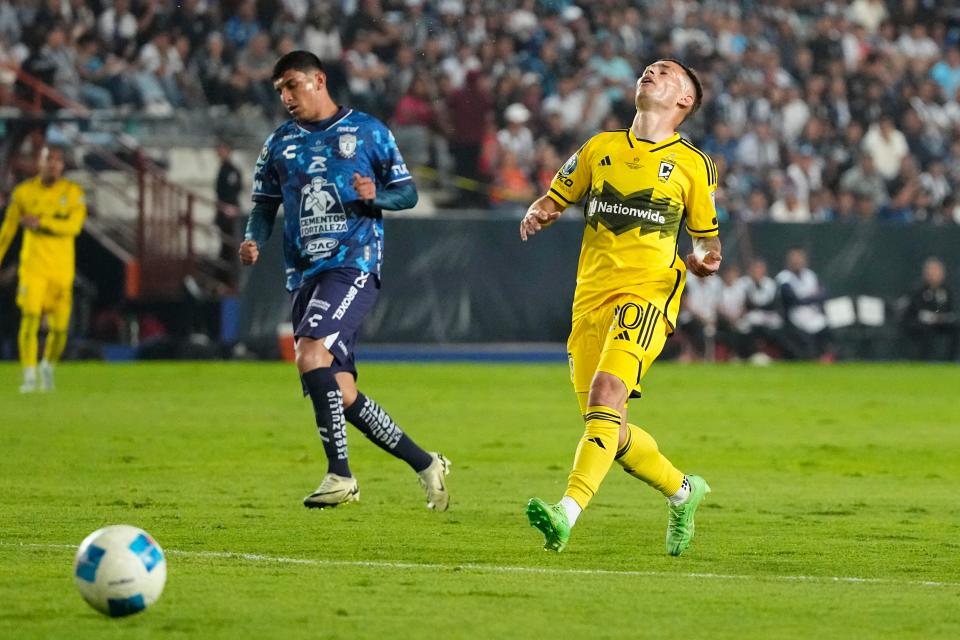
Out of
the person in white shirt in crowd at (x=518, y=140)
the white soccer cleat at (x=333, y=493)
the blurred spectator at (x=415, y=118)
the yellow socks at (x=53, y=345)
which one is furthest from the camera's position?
the blurred spectator at (x=415, y=118)

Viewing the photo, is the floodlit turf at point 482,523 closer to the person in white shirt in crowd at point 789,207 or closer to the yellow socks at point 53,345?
the yellow socks at point 53,345

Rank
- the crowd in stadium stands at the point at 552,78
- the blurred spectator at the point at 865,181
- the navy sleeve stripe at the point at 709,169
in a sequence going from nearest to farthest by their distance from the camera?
the navy sleeve stripe at the point at 709,169 → the crowd in stadium stands at the point at 552,78 → the blurred spectator at the point at 865,181

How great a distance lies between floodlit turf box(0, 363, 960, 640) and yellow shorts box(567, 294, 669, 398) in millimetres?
816

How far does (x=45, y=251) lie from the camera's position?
60.7 feet

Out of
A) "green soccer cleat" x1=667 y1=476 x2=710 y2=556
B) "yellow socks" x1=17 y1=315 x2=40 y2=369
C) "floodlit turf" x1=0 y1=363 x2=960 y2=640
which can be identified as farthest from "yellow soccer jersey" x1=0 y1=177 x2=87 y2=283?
"green soccer cleat" x1=667 y1=476 x2=710 y2=556

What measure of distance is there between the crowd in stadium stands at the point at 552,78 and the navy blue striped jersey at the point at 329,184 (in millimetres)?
16303

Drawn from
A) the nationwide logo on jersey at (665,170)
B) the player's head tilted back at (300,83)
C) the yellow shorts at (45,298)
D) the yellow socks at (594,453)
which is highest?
the player's head tilted back at (300,83)

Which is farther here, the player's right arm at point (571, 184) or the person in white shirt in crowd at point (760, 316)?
the person in white shirt in crowd at point (760, 316)

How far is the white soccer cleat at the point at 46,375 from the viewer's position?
1850cm

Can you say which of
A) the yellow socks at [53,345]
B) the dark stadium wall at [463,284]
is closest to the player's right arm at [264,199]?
the yellow socks at [53,345]

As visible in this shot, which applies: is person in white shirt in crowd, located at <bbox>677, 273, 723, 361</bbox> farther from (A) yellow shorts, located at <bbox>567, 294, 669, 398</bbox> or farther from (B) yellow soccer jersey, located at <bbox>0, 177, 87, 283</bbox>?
(A) yellow shorts, located at <bbox>567, 294, 669, 398</bbox>

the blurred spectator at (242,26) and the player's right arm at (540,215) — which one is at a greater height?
the blurred spectator at (242,26)

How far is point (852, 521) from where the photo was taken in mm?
9188

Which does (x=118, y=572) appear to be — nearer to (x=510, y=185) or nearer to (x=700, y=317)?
→ (x=700, y=317)
